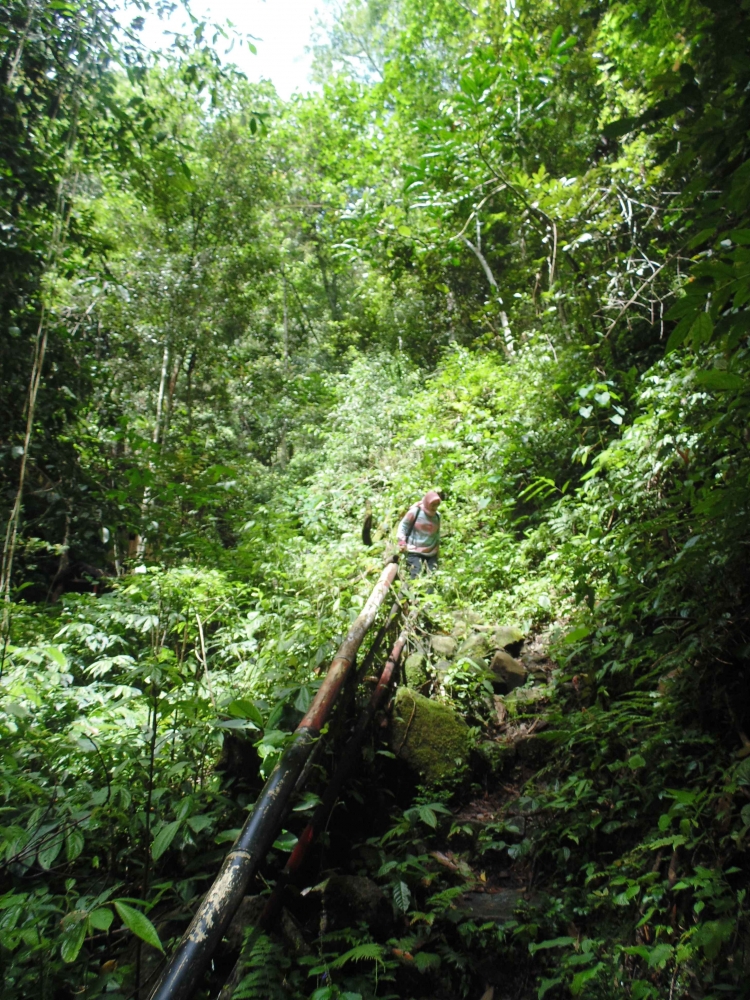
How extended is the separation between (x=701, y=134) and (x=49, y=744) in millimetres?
3865

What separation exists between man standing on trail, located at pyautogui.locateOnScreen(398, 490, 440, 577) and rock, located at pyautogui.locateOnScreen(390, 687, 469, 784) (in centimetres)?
295

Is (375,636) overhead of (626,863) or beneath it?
overhead

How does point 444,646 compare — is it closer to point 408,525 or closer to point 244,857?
point 408,525

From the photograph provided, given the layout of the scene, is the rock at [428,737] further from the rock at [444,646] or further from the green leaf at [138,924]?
the green leaf at [138,924]

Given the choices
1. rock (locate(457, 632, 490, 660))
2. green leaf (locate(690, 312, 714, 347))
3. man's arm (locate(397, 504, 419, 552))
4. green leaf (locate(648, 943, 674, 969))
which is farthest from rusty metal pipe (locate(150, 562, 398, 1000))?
man's arm (locate(397, 504, 419, 552))

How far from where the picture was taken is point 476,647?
466cm

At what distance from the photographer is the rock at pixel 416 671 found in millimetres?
4250

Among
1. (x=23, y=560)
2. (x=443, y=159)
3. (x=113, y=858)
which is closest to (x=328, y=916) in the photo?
(x=113, y=858)

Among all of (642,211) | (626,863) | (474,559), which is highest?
(642,211)

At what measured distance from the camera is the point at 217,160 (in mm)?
11477

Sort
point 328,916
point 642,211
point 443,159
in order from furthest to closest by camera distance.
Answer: point 443,159 → point 642,211 → point 328,916

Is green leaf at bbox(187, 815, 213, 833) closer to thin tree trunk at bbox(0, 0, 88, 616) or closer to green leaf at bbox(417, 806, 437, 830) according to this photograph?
green leaf at bbox(417, 806, 437, 830)

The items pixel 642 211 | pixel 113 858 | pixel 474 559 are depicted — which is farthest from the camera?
pixel 642 211

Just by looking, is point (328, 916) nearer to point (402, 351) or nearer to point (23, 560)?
point (23, 560)
